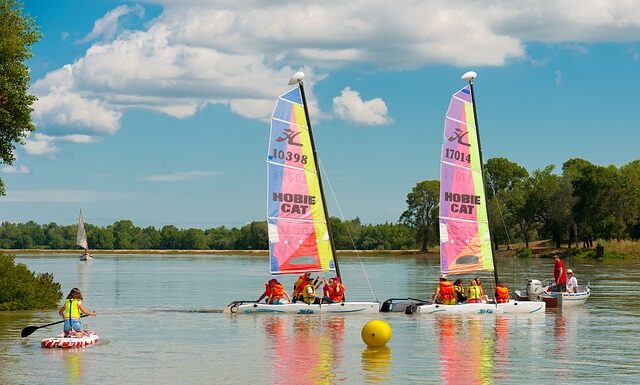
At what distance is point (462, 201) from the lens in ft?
143

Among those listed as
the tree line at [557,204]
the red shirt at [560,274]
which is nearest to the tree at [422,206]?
the tree line at [557,204]

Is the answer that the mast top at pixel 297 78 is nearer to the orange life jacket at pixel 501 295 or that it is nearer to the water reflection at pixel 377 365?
the orange life jacket at pixel 501 295

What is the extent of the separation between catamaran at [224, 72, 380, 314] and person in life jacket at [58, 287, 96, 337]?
37.4ft

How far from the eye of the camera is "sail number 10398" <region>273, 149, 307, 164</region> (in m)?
40.8

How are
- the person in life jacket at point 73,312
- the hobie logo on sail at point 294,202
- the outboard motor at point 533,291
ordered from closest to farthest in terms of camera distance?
the person in life jacket at point 73,312 < the hobie logo on sail at point 294,202 < the outboard motor at point 533,291

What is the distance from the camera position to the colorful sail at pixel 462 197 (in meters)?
43.1

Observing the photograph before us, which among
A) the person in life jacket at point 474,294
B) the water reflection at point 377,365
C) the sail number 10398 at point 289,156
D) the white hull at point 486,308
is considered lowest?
the water reflection at point 377,365

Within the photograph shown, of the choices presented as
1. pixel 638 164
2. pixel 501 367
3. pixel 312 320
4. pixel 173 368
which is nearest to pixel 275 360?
pixel 173 368

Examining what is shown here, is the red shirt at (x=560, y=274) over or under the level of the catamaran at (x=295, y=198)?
under

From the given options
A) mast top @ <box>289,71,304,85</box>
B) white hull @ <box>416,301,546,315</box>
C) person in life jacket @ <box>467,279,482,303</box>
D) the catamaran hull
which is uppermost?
mast top @ <box>289,71,304,85</box>

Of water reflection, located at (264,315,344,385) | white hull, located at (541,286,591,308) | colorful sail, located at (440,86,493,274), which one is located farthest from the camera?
white hull, located at (541,286,591,308)

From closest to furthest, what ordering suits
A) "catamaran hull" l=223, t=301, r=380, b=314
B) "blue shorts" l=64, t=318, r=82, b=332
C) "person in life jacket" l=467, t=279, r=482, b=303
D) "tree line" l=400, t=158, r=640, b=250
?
1. "blue shorts" l=64, t=318, r=82, b=332
2. "catamaran hull" l=223, t=301, r=380, b=314
3. "person in life jacket" l=467, t=279, r=482, b=303
4. "tree line" l=400, t=158, r=640, b=250

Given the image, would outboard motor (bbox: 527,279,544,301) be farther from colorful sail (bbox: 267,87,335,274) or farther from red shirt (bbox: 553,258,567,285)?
colorful sail (bbox: 267,87,335,274)

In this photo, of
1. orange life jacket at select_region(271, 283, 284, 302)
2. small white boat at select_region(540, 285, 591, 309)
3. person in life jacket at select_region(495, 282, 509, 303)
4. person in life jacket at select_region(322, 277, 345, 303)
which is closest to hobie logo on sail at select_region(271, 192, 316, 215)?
orange life jacket at select_region(271, 283, 284, 302)
